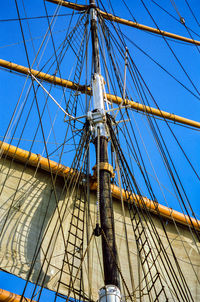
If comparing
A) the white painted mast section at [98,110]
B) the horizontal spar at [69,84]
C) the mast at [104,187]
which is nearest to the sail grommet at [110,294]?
the mast at [104,187]

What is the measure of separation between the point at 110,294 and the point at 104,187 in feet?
5.70

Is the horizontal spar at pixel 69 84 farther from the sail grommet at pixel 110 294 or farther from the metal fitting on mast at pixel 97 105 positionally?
the sail grommet at pixel 110 294

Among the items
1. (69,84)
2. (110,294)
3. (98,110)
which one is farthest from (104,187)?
(69,84)

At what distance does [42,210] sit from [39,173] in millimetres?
1117

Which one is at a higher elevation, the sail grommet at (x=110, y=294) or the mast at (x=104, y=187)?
the mast at (x=104, y=187)

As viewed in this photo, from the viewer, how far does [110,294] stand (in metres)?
3.80

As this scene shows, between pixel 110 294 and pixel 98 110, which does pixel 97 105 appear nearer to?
pixel 98 110

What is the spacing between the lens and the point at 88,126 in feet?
21.4

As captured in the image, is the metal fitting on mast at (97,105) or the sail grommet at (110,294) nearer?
the sail grommet at (110,294)

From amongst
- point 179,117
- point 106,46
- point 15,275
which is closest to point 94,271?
point 15,275

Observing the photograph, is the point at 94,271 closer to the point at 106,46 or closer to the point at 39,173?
the point at 39,173

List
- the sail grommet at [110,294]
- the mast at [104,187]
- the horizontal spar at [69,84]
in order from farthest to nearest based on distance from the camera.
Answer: the horizontal spar at [69,84], the mast at [104,187], the sail grommet at [110,294]

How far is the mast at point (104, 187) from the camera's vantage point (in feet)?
13.7

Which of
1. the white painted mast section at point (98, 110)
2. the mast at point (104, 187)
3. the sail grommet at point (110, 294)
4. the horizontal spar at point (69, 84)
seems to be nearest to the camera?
the sail grommet at point (110, 294)
